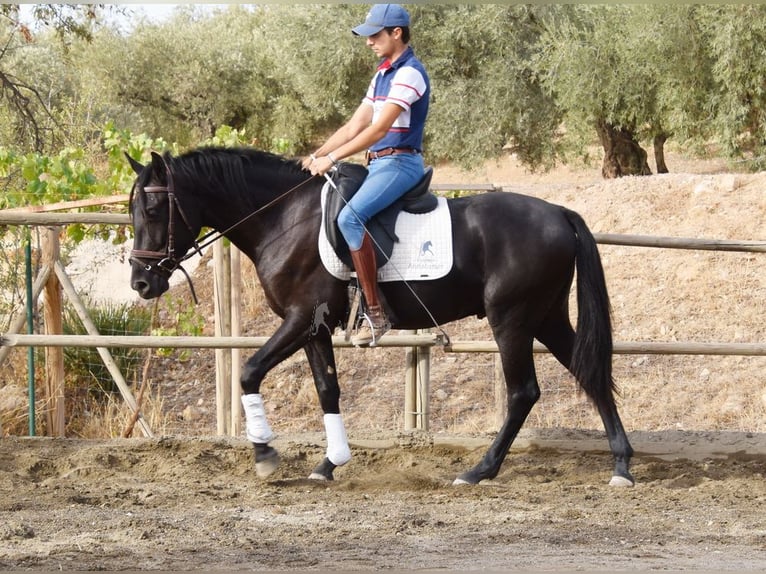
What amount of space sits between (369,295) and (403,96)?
1.14 metres

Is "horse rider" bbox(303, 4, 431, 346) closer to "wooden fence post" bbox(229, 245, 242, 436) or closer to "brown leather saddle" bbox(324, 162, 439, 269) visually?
"brown leather saddle" bbox(324, 162, 439, 269)

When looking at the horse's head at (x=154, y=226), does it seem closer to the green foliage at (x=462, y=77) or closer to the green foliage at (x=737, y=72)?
the green foliage at (x=462, y=77)

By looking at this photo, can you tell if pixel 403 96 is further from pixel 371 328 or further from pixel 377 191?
pixel 371 328

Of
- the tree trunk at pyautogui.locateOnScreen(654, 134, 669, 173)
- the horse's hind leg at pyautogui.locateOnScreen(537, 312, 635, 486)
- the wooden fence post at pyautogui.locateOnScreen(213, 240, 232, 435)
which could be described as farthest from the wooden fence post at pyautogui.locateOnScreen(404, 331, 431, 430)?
the tree trunk at pyautogui.locateOnScreen(654, 134, 669, 173)

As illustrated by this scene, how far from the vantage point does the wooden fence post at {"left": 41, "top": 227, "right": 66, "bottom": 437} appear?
7.62 metres

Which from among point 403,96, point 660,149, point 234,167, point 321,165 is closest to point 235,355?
A: point 234,167

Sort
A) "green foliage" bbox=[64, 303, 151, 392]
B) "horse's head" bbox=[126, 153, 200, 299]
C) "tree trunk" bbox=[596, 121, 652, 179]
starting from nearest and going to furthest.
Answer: "horse's head" bbox=[126, 153, 200, 299] < "green foliage" bbox=[64, 303, 151, 392] < "tree trunk" bbox=[596, 121, 652, 179]

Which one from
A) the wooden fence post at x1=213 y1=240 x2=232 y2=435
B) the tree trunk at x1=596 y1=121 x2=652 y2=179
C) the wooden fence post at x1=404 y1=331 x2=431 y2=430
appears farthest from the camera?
the tree trunk at x1=596 y1=121 x2=652 y2=179

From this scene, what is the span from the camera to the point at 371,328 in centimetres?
561

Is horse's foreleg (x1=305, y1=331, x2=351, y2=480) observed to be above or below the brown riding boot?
below

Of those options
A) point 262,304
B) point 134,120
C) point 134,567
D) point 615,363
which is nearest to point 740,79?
point 615,363

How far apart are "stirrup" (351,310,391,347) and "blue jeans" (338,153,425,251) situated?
430 millimetres

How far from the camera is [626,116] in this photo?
19172mm

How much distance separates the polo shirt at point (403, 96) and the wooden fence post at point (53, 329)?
315 cm
